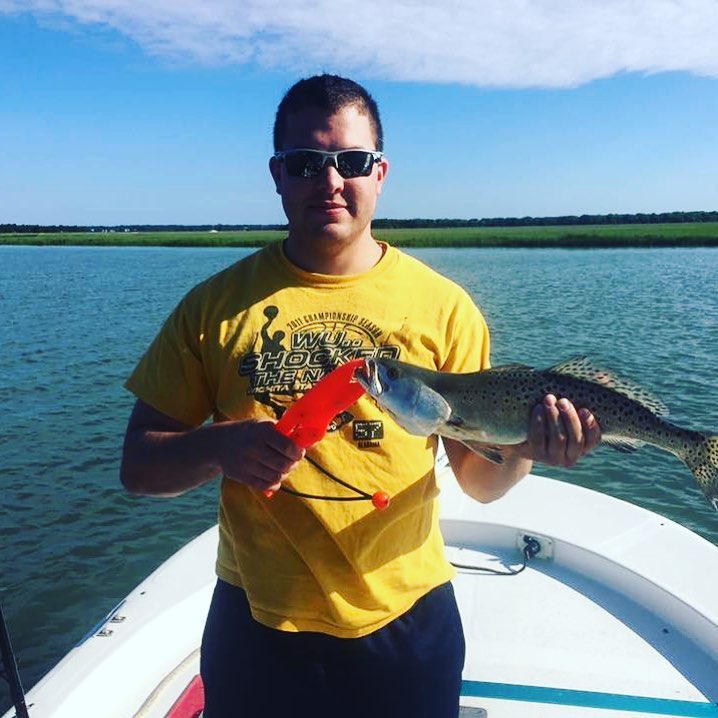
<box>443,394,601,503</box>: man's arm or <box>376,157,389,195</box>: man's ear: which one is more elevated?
<box>376,157,389,195</box>: man's ear

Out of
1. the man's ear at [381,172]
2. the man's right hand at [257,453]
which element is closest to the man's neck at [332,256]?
the man's ear at [381,172]

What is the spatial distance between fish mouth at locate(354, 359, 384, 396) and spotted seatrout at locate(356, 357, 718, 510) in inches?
2.2

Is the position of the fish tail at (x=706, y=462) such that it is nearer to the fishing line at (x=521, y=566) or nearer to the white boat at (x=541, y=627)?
the white boat at (x=541, y=627)

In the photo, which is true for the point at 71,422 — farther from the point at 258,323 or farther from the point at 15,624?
the point at 258,323

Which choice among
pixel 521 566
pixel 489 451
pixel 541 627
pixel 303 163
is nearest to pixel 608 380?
pixel 489 451

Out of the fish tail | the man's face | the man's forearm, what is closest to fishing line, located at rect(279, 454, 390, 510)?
the man's forearm

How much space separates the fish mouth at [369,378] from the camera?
2422 mm

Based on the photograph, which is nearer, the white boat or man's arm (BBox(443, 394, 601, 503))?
man's arm (BBox(443, 394, 601, 503))

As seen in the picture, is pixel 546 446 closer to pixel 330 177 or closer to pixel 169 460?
pixel 330 177

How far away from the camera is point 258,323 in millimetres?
2633

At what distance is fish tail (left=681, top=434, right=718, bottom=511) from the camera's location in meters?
3.03

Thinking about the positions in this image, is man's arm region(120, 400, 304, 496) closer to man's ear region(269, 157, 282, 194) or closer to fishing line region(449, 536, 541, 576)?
man's ear region(269, 157, 282, 194)

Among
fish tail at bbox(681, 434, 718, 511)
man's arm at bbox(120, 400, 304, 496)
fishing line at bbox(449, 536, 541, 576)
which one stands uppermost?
man's arm at bbox(120, 400, 304, 496)

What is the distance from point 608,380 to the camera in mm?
2883
